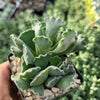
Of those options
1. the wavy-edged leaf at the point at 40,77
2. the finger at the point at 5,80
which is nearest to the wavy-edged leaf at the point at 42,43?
the wavy-edged leaf at the point at 40,77

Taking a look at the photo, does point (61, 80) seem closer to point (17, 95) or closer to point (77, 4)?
point (17, 95)

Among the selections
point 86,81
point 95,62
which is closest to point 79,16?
point 95,62

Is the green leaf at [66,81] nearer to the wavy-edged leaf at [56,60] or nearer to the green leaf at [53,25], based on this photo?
the wavy-edged leaf at [56,60]

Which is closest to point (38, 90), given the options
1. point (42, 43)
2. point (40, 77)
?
point (40, 77)

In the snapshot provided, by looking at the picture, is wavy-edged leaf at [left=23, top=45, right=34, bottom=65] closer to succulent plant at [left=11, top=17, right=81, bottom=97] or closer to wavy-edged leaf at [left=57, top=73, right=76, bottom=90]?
succulent plant at [left=11, top=17, right=81, bottom=97]

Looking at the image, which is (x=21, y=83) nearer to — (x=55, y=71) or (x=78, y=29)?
(x=55, y=71)
